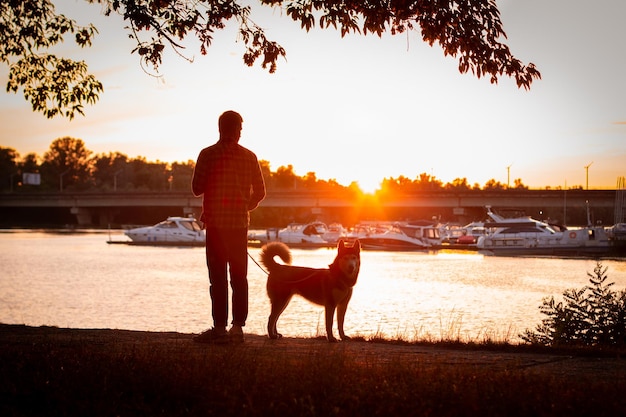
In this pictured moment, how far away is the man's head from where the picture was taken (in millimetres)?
9031

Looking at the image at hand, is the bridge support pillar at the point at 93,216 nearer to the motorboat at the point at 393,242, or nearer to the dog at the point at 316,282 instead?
the motorboat at the point at 393,242

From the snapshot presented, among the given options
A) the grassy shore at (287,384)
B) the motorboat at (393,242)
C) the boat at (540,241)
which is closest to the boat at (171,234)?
the motorboat at (393,242)

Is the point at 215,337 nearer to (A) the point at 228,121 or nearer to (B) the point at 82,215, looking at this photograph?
(A) the point at 228,121

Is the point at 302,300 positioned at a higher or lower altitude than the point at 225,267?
lower

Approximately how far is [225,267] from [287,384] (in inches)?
113

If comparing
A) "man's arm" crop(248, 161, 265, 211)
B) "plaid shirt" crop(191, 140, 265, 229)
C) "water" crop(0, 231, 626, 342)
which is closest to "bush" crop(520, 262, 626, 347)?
"water" crop(0, 231, 626, 342)

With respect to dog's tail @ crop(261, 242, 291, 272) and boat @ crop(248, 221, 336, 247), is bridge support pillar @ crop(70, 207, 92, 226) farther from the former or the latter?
dog's tail @ crop(261, 242, 291, 272)

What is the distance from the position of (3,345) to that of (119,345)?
1.35m

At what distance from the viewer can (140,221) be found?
153m

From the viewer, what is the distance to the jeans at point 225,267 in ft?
29.3

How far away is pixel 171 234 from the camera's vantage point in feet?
269

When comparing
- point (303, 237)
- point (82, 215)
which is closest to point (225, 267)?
point (303, 237)

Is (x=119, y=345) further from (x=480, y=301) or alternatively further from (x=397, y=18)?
(x=480, y=301)

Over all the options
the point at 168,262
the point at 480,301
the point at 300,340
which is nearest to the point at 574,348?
the point at 300,340
